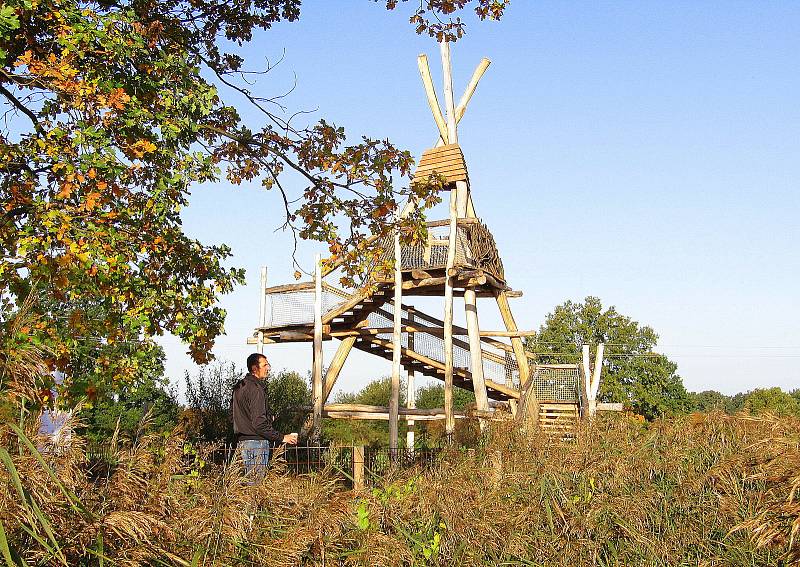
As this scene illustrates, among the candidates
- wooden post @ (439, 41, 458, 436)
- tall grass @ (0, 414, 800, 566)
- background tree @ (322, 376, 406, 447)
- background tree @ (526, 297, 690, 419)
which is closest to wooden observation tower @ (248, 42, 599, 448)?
wooden post @ (439, 41, 458, 436)

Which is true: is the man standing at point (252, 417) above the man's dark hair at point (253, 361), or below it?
below

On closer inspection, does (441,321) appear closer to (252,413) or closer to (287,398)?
(287,398)

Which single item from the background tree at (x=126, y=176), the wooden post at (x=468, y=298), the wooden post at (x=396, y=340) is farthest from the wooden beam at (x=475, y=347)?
the background tree at (x=126, y=176)

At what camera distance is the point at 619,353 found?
163ft

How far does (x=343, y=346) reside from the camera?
20062 mm

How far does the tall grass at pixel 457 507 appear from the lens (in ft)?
10.8

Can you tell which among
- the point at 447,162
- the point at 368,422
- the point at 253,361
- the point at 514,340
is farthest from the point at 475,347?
Result: the point at 368,422

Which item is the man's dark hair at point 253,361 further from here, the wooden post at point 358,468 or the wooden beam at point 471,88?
the wooden beam at point 471,88

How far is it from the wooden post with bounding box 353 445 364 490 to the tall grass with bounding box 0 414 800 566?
0.34 meters

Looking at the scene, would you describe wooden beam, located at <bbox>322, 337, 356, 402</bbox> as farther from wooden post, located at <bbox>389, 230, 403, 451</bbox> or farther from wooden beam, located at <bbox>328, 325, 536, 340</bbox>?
wooden post, located at <bbox>389, 230, 403, 451</bbox>

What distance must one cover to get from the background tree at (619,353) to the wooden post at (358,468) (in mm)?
36029

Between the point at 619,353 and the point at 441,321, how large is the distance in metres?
31.6

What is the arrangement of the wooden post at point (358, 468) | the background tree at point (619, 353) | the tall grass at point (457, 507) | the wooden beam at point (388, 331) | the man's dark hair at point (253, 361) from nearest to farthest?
1. the tall grass at point (457, 507)
2. the wooden post at point (358, 468)
3. the man's dark hair at point (253, 361)
4. the wooden beam at point (388, 331)
5. the background tree at point (619, 353)

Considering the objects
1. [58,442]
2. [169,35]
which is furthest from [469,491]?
[169,35]
